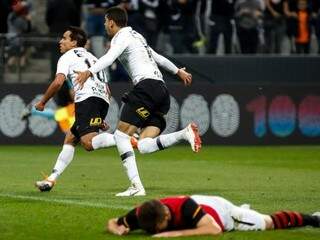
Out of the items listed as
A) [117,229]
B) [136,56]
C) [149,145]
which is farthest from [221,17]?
[117,229]

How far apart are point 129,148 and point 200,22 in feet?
41.9

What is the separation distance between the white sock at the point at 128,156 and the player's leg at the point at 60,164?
886mm

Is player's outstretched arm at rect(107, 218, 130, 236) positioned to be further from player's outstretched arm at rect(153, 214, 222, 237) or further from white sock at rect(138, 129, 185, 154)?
white sock at rect(138, 129, 185, 154)

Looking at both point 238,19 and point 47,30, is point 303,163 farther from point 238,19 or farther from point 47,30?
point 47,30

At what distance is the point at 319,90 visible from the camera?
85.0 ft

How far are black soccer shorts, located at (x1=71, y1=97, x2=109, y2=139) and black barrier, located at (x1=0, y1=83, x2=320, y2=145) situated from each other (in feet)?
31.1

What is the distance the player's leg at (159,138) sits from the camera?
1448cm

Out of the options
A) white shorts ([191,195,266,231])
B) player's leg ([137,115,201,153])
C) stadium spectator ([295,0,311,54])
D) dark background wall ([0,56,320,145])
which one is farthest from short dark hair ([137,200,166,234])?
stadium spectator ([295,0,311,54])

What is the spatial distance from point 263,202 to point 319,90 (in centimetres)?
1235

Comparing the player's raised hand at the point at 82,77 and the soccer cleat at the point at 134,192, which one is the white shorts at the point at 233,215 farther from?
the soccer cleat at the point at 134,192

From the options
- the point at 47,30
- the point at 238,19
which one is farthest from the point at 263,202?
the point at 47,30

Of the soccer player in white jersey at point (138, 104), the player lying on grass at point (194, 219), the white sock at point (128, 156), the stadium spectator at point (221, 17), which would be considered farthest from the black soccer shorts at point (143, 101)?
the stadium spectator at point (221, 17)

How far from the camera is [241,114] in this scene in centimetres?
2570

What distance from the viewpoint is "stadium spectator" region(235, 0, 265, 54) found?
26.7 m
